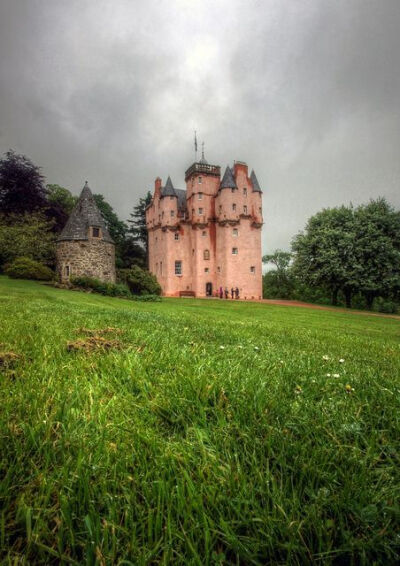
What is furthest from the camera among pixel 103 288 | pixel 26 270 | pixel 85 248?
pixel 85 248

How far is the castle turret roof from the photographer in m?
38.2

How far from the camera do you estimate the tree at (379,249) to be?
3139 cm

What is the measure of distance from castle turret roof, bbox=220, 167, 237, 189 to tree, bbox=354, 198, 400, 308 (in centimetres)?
1602

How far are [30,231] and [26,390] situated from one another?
34729mm

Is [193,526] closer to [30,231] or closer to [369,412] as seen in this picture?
[369,412]

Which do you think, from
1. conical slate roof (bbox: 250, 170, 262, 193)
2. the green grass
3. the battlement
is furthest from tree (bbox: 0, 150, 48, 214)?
the green grass

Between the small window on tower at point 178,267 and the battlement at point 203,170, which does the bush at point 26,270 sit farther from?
the battlement at point 203,170

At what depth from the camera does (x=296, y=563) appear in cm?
100

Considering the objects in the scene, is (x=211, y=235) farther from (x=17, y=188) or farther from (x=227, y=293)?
(x=17, y=188)

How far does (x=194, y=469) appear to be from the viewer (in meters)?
1.46

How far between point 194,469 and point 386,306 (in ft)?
171

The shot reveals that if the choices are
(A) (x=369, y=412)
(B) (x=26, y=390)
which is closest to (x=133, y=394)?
(B) (x=26, y=390)

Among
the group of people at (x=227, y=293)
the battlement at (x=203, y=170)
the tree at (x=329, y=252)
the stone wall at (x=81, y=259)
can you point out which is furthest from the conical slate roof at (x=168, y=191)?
the tree at (x=329, y=252)

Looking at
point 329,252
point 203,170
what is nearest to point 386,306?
point 329,252
